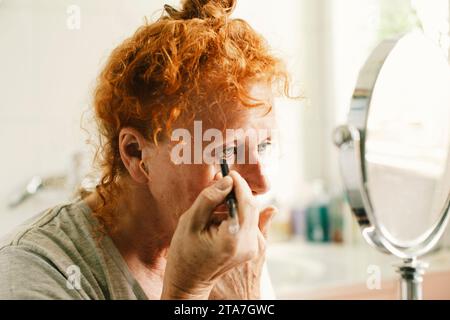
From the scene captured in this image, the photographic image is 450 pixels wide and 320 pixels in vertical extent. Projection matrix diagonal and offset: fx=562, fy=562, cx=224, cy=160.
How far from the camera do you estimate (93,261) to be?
1.89 ft

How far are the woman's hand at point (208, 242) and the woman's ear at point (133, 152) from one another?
0.25 ft

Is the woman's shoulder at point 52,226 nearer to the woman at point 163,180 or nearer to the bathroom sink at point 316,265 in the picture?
the woman at point 163,180

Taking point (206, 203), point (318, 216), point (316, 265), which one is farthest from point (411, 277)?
point (318, 216)

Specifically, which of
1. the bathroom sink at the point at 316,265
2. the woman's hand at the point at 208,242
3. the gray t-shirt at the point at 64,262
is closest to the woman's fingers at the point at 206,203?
the woman's hand at the point at 208,242

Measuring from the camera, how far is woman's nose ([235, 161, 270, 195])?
0.61m

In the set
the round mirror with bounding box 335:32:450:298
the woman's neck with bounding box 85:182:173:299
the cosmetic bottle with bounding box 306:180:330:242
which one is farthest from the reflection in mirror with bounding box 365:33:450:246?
the cosmetic bottle with bounding box 306:180:330:242

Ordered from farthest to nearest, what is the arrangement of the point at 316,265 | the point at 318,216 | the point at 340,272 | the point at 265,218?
1. the point at 318,216
2. the point at 316,265
3. the point at 340,272
4. the point at 265,218

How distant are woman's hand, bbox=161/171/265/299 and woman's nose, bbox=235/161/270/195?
4cm

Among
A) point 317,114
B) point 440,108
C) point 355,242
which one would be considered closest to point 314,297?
point 355,242

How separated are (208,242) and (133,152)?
13cm

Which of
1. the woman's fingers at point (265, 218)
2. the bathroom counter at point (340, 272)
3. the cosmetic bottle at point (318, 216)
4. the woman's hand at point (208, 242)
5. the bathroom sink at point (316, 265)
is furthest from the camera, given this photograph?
the cosmetic bottle at point (318, 216)

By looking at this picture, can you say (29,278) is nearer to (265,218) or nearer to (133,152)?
(133,152)

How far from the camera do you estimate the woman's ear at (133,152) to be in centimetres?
59

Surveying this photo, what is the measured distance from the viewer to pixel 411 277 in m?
0.63
